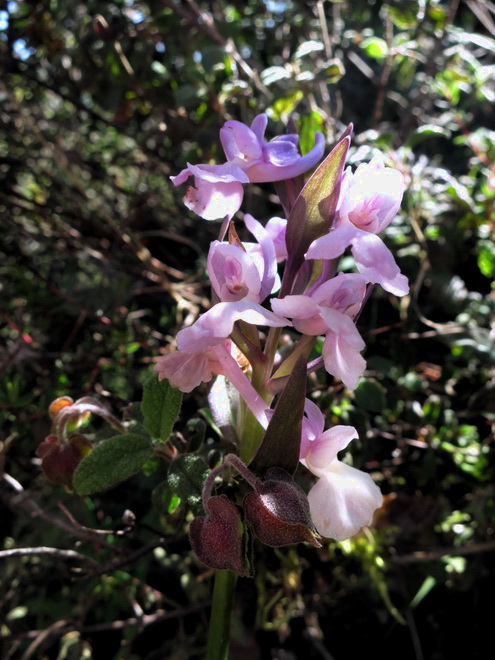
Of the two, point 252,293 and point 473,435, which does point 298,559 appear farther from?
point 252,293

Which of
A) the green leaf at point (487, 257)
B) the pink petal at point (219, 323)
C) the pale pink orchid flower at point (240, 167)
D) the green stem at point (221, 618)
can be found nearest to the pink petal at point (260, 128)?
the pale pink orchid flower at point (240, 167)

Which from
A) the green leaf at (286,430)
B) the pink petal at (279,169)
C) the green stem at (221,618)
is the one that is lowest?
the green stem at (221,618)

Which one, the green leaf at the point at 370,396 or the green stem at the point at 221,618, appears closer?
the green stem at the point at 221,618

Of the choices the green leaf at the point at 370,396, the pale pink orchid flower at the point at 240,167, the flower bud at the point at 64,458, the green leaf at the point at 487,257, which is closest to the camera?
the pale pink orchid flower at the point at 240,167

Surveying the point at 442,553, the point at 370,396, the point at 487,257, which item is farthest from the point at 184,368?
the point at 487,257

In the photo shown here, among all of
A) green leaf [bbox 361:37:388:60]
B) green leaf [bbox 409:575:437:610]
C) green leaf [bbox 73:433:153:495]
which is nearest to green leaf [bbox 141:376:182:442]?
green leaf [bbox 73:433:153:495]

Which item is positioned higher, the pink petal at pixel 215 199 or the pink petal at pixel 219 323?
the pink petal at pixel 215 199

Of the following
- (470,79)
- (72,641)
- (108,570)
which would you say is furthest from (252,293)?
(470,79)

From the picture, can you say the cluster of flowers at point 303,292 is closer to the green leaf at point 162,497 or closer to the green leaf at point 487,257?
the green leaf at point 162,497
